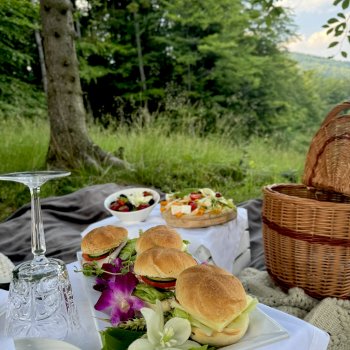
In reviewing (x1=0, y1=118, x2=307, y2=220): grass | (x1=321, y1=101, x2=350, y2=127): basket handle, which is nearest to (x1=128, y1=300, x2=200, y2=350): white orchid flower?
(x1=321, y1=101, x2=350, y2=127): basket handle

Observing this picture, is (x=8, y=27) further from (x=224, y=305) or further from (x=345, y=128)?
Result: (x=224, y=305)

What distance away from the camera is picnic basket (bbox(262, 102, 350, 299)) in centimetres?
187

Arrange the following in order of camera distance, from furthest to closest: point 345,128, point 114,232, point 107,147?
point 107,147, point 345,128, point 114,232

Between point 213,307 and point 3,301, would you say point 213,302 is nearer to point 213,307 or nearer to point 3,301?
point 213,307

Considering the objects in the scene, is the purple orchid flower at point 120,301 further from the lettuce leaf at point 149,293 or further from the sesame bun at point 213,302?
the sesame bun at point 213,302

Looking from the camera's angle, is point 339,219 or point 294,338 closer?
point 294,338

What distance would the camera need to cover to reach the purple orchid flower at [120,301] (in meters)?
0.98

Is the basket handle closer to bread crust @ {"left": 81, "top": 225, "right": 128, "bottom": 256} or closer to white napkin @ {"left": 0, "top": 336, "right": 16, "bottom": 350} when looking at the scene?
bread crust @ {"left": 81, "top": 225, "right": 128, "bottom": 256}

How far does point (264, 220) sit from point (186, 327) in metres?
1.44

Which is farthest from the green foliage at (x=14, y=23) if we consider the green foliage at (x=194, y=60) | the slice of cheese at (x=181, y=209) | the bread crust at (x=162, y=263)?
the bread crust at (x=162, y=263)

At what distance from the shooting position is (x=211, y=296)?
895 millimetres

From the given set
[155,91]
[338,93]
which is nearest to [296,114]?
[338,93]

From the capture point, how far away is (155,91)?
13.6m

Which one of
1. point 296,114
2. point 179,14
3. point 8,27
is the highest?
Result: point 179,14
